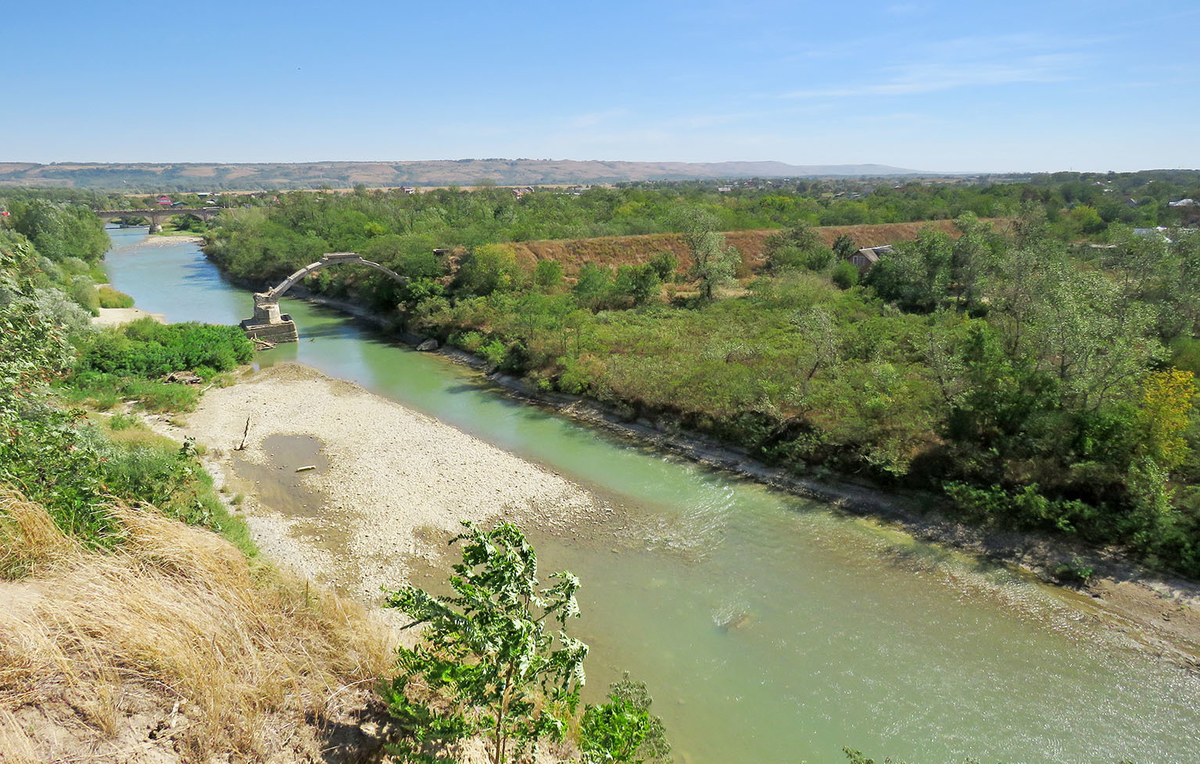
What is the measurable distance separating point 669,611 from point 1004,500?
33.2 ft

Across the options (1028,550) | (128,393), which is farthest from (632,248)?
(1028,550)

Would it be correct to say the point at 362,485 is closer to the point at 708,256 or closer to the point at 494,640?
the point at 494,640

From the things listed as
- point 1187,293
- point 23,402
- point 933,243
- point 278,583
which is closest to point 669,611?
point 278,583

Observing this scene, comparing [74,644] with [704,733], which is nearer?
[74,644]

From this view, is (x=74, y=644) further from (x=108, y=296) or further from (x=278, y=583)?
(x=108, y=296)

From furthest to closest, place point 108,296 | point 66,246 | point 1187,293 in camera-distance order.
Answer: point 66,246 → point 108,296 → point 1187,293

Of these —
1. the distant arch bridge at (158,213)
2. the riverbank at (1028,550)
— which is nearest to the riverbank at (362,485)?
the riverbank at (1028,550)

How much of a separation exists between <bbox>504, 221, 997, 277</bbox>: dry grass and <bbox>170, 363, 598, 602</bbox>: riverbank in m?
24.1

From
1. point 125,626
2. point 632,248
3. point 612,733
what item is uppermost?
point 632,248

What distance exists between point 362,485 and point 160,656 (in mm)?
13945

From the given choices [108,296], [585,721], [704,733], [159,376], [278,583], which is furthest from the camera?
[108,296]

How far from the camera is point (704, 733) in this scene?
36.8ft

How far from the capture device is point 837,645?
43.6ft

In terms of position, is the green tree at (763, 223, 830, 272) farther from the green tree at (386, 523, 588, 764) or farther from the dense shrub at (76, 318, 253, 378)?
the green tree at (386, 523, 588, 764)
